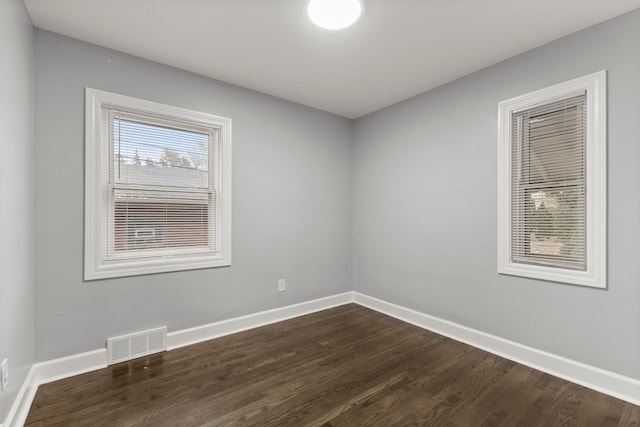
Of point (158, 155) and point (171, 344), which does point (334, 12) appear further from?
point (171, 344)

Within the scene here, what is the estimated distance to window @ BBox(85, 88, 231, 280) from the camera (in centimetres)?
238

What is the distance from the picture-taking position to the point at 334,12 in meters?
1.93

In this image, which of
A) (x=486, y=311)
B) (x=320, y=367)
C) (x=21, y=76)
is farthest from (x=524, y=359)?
(x=21, y=76)

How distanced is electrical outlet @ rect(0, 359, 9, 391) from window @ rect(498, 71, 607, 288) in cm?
347

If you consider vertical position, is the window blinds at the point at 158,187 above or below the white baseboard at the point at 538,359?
above

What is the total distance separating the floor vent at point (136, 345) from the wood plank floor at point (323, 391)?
0.08m

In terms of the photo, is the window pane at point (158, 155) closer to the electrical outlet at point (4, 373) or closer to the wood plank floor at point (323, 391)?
the electrical outlet at point (4, 373)

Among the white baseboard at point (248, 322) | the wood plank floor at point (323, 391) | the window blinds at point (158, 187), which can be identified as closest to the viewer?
the wood plank floor at point (323, 391)

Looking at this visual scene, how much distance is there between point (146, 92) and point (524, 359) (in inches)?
158

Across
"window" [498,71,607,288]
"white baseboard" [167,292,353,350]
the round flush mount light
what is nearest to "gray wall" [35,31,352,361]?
"white baseboard" [167,292,353,350]

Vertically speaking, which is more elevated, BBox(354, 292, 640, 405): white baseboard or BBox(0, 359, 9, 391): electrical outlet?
BBox(0, 359, 9, 391): electrical outlet

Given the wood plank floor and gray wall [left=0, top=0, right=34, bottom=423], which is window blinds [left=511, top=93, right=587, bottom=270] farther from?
gray wall [left=0, top=0, right=34, bottom=423]

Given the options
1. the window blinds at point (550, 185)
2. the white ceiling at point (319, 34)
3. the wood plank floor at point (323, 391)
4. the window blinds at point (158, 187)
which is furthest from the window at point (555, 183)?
the window blinds at point (158, 187)

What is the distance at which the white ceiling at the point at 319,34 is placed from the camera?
1.96m
